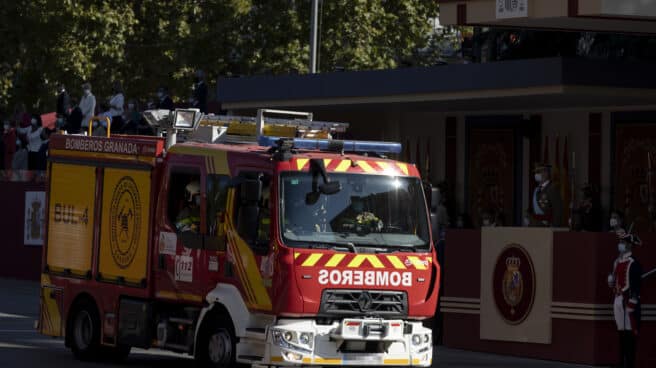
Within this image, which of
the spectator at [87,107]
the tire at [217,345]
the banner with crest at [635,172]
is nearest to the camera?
the tire at [217,345]

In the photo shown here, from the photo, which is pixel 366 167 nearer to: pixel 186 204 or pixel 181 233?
pixel 186 204

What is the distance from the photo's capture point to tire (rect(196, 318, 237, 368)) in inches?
692

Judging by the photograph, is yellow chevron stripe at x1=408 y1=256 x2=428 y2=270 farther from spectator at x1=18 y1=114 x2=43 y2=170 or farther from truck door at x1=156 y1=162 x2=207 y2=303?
spectator at x1=18 y1=114 x2=43 y2=170

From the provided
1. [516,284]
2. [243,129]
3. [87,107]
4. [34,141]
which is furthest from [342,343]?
[34,141]

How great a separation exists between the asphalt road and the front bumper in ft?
11.1

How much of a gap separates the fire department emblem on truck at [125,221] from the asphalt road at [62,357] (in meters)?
1.35

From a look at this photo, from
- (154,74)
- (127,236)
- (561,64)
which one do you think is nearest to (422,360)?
(127,236)

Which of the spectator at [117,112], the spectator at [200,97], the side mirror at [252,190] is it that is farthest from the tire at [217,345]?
the spectator at [117,112]

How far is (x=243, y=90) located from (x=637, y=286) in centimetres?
1324

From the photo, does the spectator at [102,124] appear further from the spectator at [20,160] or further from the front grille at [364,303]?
the front grille at [364,303]

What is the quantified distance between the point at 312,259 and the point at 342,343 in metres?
0.92

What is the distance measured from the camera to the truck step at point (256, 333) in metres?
17.1

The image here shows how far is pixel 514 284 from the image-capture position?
931 inches

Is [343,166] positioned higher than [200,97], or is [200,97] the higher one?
[200,97]
